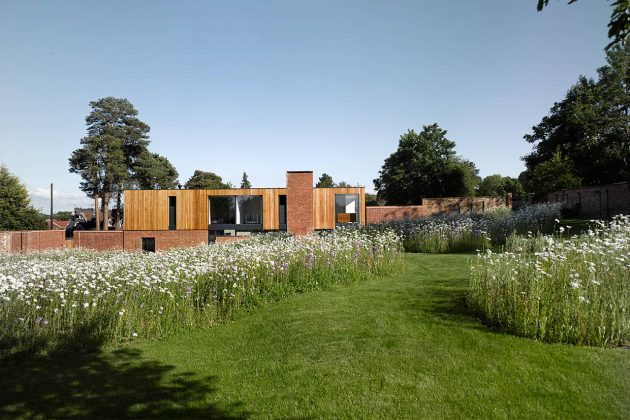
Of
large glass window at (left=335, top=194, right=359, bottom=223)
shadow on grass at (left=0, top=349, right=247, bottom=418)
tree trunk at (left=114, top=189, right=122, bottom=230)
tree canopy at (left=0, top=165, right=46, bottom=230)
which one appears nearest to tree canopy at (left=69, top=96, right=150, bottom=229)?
tree trunk at (left=114, top=189, right=122, bottom=230)

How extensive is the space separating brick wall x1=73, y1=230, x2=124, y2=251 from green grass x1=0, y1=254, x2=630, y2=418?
24.0 meters

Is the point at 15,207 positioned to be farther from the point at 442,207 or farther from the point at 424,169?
the point at 424,169

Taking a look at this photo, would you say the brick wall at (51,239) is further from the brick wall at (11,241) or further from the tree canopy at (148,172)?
the tree canopy at (148,172)

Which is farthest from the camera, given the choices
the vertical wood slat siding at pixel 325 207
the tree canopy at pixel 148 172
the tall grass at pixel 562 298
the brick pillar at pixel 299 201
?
the tree canopy at pixel 148 172

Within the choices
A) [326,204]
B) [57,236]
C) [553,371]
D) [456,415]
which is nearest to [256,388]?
[456,415]

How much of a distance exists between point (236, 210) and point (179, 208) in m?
3.71

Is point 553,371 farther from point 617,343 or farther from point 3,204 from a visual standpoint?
point 3,204

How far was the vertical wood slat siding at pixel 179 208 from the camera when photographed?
2627 centimetres

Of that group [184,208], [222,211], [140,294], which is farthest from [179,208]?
[140,294]

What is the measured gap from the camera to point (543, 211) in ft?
55.5

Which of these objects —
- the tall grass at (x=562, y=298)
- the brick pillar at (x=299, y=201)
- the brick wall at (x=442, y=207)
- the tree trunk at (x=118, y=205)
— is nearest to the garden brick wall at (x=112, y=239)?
the brick pillar at (x=299, y=201)

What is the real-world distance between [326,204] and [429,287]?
19.4 meters

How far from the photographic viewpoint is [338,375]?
4.04 meters

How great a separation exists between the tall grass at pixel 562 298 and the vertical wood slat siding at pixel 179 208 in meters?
21.0
